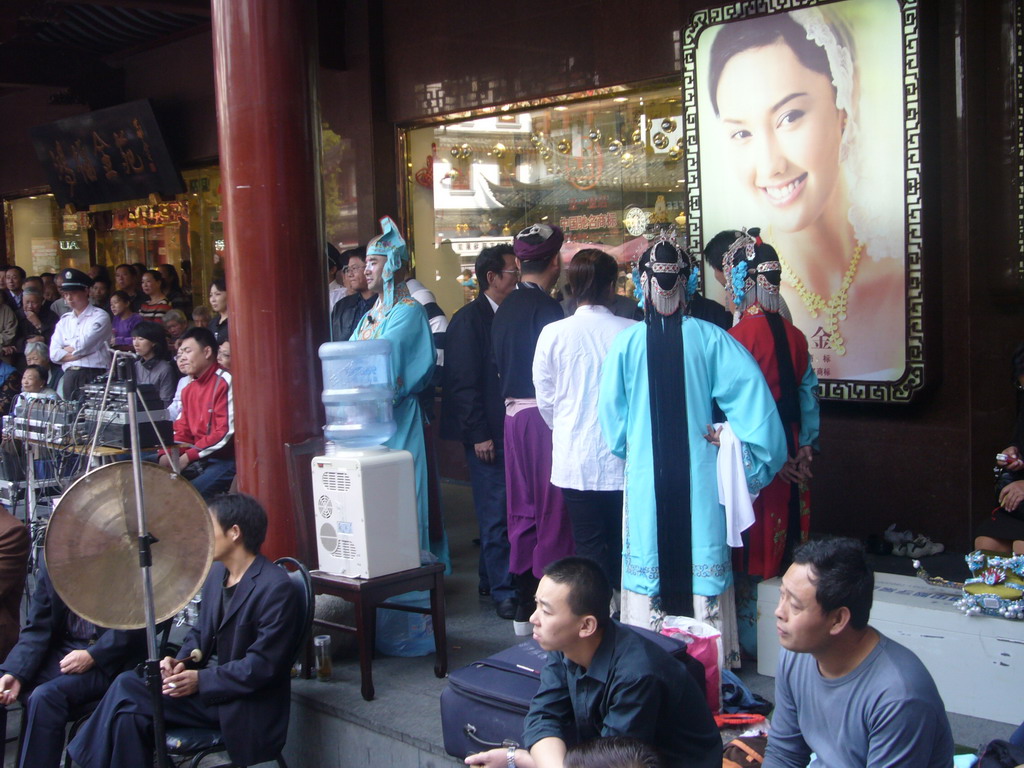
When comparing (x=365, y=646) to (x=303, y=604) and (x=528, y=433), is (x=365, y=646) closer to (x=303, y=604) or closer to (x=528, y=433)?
(x=303, y=604)

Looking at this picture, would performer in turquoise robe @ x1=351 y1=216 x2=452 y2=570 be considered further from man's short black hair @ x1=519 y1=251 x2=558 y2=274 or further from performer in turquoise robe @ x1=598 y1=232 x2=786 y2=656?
performer in turquoise robe @ x1=598 y1=232 x2=786 y2=656

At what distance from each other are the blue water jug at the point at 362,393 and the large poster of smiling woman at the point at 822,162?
2.31 meters

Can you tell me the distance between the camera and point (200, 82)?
10242mm

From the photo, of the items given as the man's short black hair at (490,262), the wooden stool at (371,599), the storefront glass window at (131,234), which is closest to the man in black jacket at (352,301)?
the man's short black hair at (490,262)

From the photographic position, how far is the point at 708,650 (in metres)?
3.72

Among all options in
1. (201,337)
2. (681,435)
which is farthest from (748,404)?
(201,337)

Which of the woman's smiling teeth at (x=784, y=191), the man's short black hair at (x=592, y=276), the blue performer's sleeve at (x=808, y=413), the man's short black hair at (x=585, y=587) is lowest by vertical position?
the man's short black hair at (x=585, y=587)

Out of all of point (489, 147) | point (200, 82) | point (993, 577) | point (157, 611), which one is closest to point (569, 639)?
point (157, 611)

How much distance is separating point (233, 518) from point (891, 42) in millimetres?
3814

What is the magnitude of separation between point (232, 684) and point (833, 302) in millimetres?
3582

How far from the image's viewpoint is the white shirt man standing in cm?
848

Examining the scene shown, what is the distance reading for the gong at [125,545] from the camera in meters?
3.38

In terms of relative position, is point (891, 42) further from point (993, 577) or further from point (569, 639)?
point (569, 639)

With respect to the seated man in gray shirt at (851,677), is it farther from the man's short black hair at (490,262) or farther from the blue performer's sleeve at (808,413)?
the man's short black hair at (490,262)
